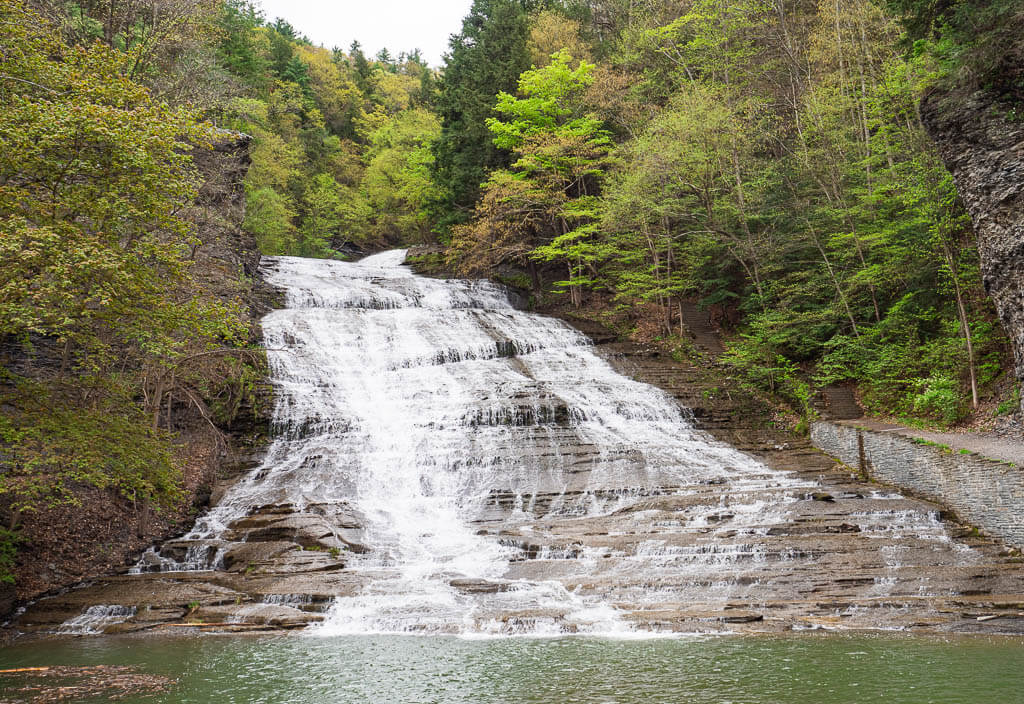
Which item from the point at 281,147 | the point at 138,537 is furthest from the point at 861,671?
the point at 281,147

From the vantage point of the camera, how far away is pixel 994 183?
12453 mm

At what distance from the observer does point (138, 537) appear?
41.6 ft

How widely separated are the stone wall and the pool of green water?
3.40 meters

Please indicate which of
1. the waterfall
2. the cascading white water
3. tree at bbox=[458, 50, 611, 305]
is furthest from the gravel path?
tree at bbox=[458, 50, 611, 305]

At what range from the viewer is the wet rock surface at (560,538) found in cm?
870

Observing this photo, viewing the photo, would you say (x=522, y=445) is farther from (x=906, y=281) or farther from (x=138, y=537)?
(x=906, y=281)

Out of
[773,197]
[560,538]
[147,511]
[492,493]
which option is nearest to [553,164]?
[773,197]

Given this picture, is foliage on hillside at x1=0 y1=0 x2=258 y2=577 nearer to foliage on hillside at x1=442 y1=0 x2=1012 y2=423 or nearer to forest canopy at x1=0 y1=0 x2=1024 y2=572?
forest canopy at x1=0 y1=0 x2=1024 y2=572

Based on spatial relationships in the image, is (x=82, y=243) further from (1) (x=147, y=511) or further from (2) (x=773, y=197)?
(2) (x=773, y=197)

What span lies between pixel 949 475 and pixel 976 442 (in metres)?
1.28

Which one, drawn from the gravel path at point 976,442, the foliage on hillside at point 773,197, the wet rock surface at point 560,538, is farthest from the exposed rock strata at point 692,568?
the foliage on hillside at point 773,197

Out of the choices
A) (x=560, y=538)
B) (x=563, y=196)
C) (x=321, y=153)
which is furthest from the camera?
(x=321, y=153)

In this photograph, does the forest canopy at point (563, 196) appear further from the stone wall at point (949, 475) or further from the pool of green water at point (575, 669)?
the pool of green water at point (575, 669)

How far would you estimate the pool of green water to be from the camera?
5891 millimetres
